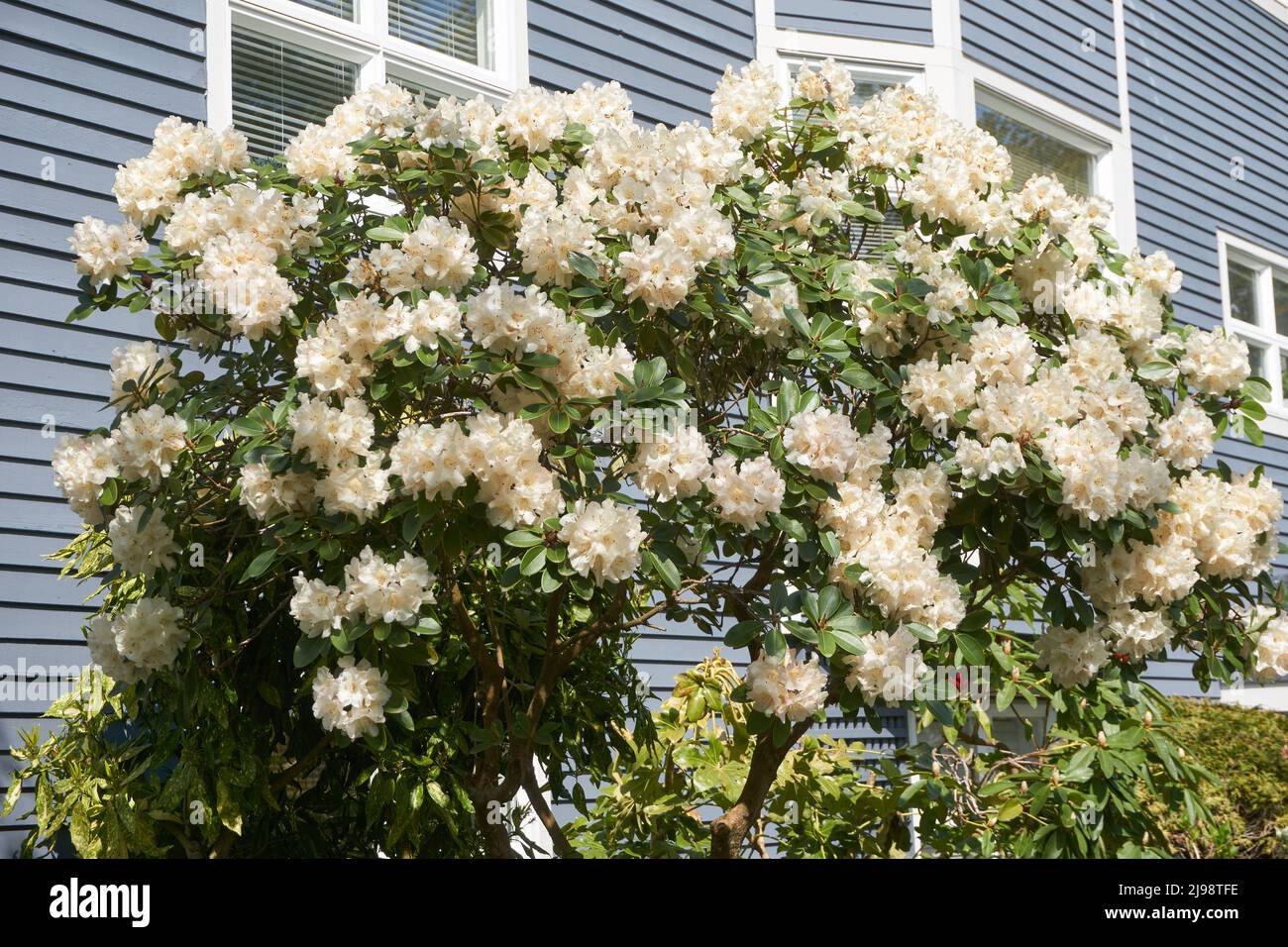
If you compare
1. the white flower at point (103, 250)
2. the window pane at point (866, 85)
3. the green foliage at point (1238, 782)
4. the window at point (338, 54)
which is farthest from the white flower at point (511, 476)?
the window pane at point (866, 85)

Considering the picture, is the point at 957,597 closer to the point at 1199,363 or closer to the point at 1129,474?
the point at 1129,474

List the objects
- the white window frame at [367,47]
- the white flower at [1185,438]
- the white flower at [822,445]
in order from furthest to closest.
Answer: the white window frame at [367,47] → the white flower at [1185,438] → the white flower at [822,445]

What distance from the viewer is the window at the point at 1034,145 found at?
8523mm

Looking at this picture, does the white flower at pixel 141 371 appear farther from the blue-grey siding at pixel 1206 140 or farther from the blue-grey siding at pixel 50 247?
the blue-grey siding at pixel 1206 140

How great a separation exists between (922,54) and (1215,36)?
4.16 meters

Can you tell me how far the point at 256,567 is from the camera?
294 centimetres

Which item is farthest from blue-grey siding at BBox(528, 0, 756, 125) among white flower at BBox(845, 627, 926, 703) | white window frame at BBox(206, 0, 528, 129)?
white flower at BBox(845, 627, 926, 703)

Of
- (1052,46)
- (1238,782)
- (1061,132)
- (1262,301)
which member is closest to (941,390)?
(1238,782)

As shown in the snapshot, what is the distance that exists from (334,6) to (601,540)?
3925 mm

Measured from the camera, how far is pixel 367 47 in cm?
577

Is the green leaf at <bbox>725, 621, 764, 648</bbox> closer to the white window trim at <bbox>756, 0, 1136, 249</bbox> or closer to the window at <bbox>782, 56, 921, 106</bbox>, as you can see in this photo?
the white window trim at <bbox>756, 0, 1136, 249</bbox>

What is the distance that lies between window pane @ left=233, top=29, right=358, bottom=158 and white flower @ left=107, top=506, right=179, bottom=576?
257 centimetres

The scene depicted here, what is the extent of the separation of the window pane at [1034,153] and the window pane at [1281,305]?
277 centimetres

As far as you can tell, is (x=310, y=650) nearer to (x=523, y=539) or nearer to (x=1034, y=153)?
(x=523, y=539)
